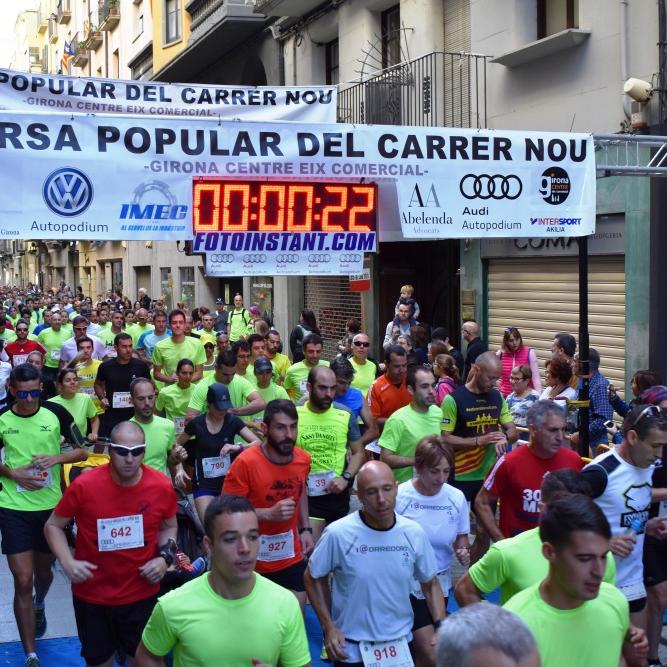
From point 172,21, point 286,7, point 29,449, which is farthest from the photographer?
point 172,21

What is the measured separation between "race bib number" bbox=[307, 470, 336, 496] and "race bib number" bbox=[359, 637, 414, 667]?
246 cm

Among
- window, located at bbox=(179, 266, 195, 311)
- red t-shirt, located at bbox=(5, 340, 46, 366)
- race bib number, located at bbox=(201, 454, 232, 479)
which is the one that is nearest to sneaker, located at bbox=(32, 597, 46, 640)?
race bib number, located at bbox=(201, 454, 232, 479)

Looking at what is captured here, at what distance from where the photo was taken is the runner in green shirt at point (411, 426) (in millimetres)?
6996

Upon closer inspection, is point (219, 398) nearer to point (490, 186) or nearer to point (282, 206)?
point (282, 206)

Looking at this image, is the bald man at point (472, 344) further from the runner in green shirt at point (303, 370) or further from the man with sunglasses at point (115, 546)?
the man with sunglasses at point (115, 546)

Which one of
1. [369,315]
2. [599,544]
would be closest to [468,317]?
[369,315]

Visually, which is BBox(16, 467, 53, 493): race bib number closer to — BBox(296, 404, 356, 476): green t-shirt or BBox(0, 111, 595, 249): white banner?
BBox(296, 404, 356, 476): green t-shirt

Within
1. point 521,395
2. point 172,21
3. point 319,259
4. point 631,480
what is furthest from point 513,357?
point 172,21

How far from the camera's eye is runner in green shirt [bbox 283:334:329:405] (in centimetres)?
1008

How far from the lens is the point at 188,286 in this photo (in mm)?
30859

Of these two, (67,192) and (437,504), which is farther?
(67,192)

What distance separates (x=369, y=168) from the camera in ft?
26.8

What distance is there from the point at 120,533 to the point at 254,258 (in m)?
3.44

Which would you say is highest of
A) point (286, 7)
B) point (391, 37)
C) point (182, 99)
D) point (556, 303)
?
point (286, 7)
